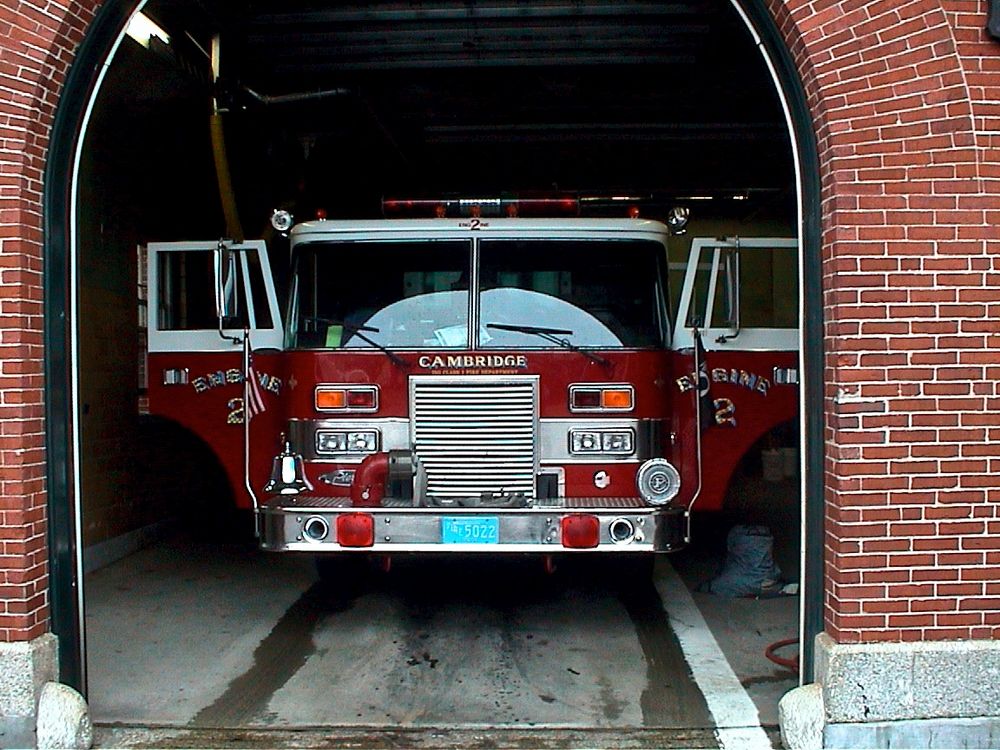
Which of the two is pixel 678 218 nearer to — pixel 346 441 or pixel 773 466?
pixel 346 441

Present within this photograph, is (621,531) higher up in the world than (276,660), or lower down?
higher up

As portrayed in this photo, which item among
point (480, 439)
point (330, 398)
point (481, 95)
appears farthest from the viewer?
point (481, 95)

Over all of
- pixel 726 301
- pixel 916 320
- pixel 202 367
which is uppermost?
pixel 726 301

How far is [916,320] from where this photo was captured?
4723mm

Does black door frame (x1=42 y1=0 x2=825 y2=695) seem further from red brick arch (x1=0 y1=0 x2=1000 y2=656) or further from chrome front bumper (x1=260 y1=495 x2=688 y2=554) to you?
chrome front bumper (x1=260 y1=495 x2=688 y2=554)

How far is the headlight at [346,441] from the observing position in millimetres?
6715

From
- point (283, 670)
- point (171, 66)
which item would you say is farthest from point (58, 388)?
point (171, 66)

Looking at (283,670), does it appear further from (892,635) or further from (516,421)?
(892,635)

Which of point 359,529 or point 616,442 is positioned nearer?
point 359,529

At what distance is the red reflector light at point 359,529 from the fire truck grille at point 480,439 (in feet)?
1.77

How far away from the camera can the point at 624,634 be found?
279 inches

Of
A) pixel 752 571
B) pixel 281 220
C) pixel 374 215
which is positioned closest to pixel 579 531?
pixel 752 571

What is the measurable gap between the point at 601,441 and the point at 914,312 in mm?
2406

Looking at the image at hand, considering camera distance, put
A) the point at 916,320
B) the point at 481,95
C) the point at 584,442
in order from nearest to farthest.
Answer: the point at 916,320 < the point at 584,442 < the point at 481,95
